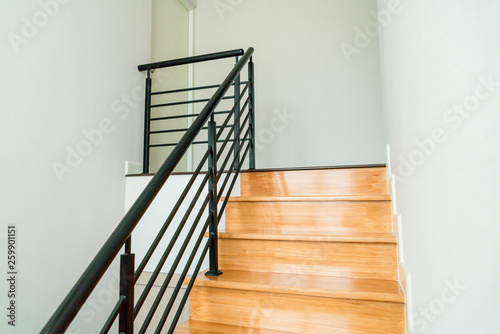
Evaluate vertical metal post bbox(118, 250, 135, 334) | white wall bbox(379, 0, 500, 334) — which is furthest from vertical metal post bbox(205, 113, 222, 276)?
white wall bbox(379, 0, 500, 334)

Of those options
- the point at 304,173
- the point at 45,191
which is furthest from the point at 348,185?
the point at 45,191

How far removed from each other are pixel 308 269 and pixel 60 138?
1569 millimetres

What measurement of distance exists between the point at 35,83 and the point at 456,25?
1923mm

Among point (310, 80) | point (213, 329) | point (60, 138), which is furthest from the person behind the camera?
point (310, 80)

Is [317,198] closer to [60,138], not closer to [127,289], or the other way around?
[127,289]

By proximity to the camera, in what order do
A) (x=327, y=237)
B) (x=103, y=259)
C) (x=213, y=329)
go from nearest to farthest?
1. (x=103, y=259)
2. (x=213, y=329)
3. (x=327, y=237)

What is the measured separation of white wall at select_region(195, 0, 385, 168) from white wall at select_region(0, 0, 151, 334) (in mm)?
1520

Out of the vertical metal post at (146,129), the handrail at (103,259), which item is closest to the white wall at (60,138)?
the vertical metal post at (146,129)

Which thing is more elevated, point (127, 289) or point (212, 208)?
point (212, 208)

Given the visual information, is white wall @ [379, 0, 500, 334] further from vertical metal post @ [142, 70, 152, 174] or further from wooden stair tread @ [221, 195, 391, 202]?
vertical metal post @ [142, 70, 152, 174]

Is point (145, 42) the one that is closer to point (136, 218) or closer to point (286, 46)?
point (286, 46)

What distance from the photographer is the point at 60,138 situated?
185 centimetres

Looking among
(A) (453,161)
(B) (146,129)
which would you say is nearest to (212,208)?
(A) (453,161)

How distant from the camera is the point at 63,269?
6.01 ft
